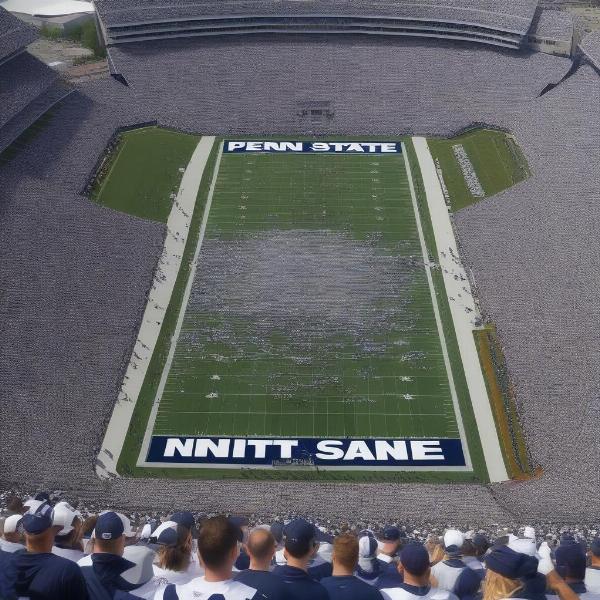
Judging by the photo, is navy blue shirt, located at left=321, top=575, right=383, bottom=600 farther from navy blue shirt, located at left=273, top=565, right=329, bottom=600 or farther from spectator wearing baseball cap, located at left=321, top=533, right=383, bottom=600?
navy blue shirt, located at left=273, top=565, right=329, bottom=600

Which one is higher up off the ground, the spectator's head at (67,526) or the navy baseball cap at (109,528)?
the spectator's head at (67,526)

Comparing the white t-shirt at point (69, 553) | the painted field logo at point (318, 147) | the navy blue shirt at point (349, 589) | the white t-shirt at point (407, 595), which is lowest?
the navy blue shirt at point (349, 589)

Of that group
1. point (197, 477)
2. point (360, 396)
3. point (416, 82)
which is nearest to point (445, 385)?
point (360, 396)

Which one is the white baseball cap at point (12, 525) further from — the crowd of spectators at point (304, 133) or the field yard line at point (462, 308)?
the field yard line at point (462, 308)

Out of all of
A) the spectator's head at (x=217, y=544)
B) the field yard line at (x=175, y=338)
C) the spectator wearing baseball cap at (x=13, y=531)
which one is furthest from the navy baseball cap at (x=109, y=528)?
the field yard line at (x=175, y=338)

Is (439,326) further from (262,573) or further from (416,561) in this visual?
(262,573)

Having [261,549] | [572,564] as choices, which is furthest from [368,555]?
[261,549]

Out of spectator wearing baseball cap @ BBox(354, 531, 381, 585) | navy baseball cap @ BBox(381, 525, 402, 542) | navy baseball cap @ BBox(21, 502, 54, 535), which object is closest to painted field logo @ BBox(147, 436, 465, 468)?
navy baseball cap @ BBox(381, 525, 402, 542)
